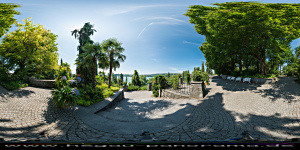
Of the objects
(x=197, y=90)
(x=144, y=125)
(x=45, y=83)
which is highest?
(x=45, y=83)

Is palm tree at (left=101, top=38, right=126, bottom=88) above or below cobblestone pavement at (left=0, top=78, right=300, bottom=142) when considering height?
above

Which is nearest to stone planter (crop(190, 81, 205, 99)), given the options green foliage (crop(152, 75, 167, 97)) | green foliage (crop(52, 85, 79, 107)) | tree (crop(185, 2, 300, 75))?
green foliage (crop(152, 75, 167, 97))

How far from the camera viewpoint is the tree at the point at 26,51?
34.7ft

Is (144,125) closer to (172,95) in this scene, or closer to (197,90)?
(197,90)

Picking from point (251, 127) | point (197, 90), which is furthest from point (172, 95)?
point (251, 127)

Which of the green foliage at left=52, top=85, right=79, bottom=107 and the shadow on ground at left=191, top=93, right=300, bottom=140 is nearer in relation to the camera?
the shadow on ground at left=191, top=93, right=300, bottom=140

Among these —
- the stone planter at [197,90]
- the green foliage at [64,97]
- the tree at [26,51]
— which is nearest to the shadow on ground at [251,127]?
the stone planter at [197,90]

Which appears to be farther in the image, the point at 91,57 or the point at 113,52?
the point at 113,52

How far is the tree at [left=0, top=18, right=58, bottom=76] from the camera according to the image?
1057 cm

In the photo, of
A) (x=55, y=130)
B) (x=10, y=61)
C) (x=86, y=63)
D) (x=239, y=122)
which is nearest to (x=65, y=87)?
(x=55, y=130)

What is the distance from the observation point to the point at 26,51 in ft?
36.2

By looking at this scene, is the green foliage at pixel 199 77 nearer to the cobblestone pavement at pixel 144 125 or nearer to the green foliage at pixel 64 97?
the cobblestone pavement at pixel 144 125

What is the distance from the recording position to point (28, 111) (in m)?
4.32

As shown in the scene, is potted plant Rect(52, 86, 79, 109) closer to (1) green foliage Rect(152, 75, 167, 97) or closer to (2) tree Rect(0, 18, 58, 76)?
(1) green foliage Rect(152, 75, 167, 97)
